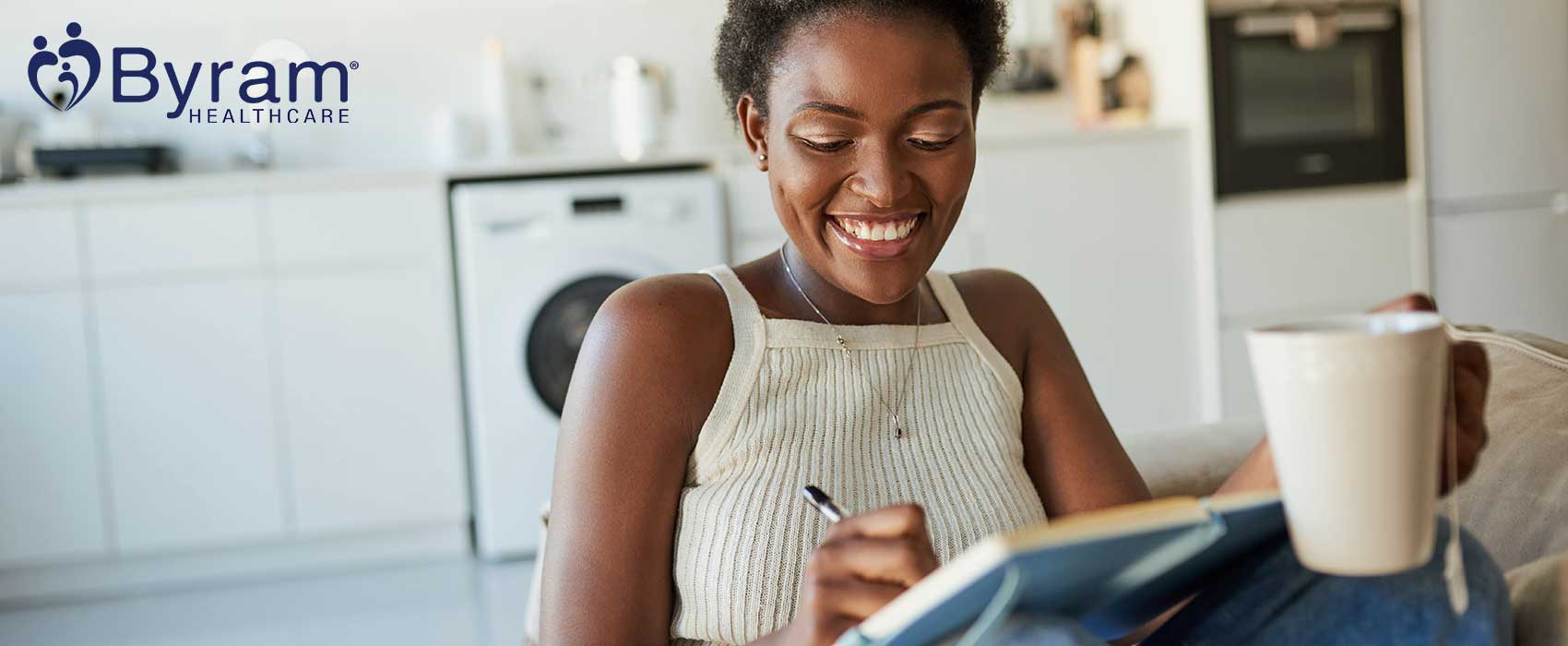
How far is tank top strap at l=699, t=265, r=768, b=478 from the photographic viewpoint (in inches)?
45.1

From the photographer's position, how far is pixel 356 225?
11.0ft

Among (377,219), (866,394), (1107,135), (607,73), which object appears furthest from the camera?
(607,73)

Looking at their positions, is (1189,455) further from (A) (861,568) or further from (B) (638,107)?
(B) (638,107)

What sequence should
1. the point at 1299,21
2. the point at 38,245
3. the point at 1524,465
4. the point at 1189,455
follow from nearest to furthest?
the point at 1524,465, the point at 1189,455, the point at 38,245, the point at 1299,21

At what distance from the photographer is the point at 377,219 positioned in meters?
3.37

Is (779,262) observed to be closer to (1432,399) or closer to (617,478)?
(617,478)

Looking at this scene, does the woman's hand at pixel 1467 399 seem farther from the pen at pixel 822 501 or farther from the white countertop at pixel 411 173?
the white countertop at pixel 411 173

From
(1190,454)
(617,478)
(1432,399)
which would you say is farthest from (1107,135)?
(1432,399)

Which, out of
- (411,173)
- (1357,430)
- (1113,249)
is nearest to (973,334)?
(1357,430)

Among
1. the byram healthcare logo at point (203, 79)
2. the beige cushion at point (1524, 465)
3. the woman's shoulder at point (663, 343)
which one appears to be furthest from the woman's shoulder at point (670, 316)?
the byram healthcare logo at point (203, 79)

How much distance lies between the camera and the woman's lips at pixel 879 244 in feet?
3.87

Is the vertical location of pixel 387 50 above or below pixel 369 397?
above

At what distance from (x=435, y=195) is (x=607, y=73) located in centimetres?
79

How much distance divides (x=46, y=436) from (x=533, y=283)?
1.19 meters
